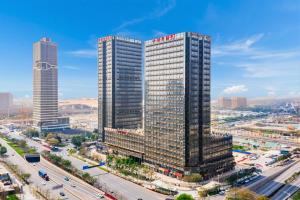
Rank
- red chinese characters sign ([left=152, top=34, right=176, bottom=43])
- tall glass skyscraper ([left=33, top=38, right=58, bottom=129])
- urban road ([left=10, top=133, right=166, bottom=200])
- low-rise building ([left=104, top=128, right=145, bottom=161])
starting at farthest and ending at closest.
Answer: tall glass skyscraper ([left=33, top=38, right=58, bottom=129]) → low-rise building ([left=104, top=128, right=145, bottom=161]) → red chinese characters sign ([left=152, top=34, right=176, bottom=43]) → urban road ([left=10, top=133, right=166, bottom=200])

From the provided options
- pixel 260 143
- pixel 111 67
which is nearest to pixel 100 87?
pixel 111 67

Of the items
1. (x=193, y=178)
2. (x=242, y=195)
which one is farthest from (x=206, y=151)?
(x=242, y=195)

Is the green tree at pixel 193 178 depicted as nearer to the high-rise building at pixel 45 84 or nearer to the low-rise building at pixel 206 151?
the low-rise building at pixel 206 151

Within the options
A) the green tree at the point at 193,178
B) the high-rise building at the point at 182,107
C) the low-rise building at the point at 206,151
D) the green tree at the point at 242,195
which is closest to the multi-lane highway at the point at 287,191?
the green tree at the point at 242,195

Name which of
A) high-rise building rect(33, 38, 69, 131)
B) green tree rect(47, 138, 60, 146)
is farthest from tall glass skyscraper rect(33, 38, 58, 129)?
green tree rect(47, 138, 60, 146)

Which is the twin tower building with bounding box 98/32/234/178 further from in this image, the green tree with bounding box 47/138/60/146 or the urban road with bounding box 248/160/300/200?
the green tree with bounding box 47/138/60/146

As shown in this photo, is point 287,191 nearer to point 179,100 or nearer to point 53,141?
point 179,100
